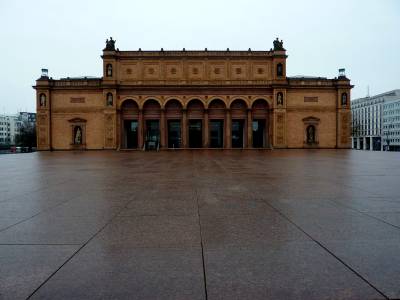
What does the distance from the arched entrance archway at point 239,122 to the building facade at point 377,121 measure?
7672 centimetres

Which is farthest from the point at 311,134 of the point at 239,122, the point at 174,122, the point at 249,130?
the point at 174,122

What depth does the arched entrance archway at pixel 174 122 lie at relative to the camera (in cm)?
6066

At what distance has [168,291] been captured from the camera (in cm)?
320

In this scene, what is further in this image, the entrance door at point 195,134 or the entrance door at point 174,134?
the entrance door at point 174,134

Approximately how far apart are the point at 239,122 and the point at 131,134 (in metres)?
19.4

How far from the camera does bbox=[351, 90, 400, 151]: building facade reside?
12838 centimetres

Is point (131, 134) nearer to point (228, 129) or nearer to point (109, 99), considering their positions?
point (109, 99)

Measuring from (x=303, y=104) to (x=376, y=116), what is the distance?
96165mm

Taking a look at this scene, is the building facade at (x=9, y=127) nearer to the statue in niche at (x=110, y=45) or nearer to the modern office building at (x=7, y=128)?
the modern office building at (x=7, y=128)

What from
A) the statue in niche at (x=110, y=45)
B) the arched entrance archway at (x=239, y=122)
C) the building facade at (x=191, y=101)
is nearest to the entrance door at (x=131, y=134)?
the building facade at (x=191, y=101)

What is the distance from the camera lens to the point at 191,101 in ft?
198

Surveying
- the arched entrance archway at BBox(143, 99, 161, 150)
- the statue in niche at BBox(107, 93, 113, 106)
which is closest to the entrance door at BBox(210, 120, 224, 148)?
the arched entrance archway at BBox(143, 99, 161, 150)

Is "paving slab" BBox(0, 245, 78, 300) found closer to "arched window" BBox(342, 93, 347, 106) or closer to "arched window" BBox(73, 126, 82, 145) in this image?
"arched window" BBox(73, 126, 82, 145)

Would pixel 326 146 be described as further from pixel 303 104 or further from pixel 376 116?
pixel 376 116
